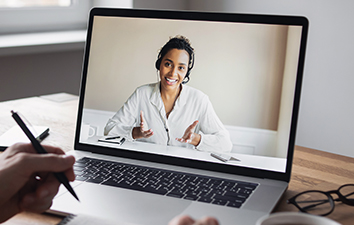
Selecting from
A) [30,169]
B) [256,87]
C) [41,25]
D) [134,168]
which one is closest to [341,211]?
[256,87]

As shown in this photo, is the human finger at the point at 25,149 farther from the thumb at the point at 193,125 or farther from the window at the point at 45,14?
the window at the point at 45,14

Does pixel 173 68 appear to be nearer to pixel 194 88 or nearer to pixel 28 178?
pixel 194 88

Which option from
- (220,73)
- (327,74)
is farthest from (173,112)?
(327,74)

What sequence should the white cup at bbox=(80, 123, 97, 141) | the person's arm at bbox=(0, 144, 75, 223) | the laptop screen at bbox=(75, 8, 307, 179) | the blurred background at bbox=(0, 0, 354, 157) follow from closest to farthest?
1. the person's arm at bbox=(0, 144, 75, 223)
2. the laptop screen at bbox=(75, 8, 307, 179)
3. the white cup at bbox=(80, 123, 97, 141)
4. the blurred background at bbox=(0, 0, 354, 157)

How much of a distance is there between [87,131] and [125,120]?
97 millimetres

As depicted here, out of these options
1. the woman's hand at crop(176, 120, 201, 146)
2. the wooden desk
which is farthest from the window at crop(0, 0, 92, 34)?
the woman's hand at crop(176, 120, 201, 146)

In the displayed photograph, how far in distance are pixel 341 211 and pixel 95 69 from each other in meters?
0.57

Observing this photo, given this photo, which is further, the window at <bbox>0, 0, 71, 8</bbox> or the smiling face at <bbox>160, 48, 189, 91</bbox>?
the window at <bbox>0, 0, 71, 8</bbox>

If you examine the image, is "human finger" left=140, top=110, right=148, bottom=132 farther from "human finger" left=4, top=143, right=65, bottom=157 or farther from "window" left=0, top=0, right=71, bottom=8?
"window" left=0, top=0, right=71, bottom=8

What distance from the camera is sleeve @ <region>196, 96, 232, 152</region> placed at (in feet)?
2.35

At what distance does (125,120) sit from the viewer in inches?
30.5

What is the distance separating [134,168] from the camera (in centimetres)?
70

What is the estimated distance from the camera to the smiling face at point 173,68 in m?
0.75

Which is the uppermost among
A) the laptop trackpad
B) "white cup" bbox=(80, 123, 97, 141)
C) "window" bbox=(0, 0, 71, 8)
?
"window" bbox=(0, 0, 71, 8)
